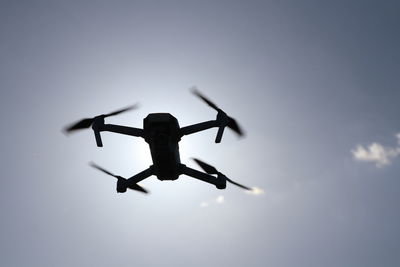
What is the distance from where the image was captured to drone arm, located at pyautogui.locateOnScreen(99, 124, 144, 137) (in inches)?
826

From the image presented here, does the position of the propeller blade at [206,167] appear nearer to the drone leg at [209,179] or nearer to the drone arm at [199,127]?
the drone leg at [209,179]

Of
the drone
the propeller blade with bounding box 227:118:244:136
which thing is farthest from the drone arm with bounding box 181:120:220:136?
the propeller blade with bounding box 227:118:244:136

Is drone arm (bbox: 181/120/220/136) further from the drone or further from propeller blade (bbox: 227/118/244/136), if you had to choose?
propeller blade (bbox: 227/118/244/136)

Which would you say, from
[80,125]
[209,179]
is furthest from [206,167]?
[80,125]

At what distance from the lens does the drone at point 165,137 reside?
19469 millimetres

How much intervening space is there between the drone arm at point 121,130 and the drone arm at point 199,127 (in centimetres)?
276

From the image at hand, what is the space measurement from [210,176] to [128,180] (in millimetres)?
5745

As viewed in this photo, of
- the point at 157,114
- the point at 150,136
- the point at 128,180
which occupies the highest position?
the point at 157,114

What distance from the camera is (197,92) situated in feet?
69.5

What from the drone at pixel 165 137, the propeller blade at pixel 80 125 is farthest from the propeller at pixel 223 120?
the propeller blade at pixel 80 125

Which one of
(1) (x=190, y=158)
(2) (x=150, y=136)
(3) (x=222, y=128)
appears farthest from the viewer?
(1) (x=190, y=158)

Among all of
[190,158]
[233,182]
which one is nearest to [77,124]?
[190,158]

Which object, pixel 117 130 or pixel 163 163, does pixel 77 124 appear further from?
pixel 163 163

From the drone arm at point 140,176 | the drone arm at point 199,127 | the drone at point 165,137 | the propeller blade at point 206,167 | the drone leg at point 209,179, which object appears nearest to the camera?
the drone at point 165,137
